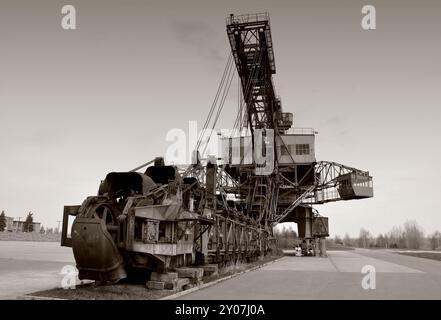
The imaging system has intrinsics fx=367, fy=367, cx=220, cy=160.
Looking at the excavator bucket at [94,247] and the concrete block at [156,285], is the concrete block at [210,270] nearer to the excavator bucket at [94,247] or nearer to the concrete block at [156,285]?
the concrete block at [156,285]

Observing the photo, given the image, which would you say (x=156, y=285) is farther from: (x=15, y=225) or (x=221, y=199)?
(x=15, y=225)

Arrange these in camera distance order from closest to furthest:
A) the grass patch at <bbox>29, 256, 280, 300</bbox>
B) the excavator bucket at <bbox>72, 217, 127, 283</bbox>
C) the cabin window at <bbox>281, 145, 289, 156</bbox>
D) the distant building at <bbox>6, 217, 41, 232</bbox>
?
the grass patch at <bbox>29, 256, 280, 300</bbox>
the excavator bucket at <bbox>72, 217, 127, 283</bbox>
the cabin window at <bbox>281, 145, 289, 156</bbox>
the distant building at <bbox>6, 217, 41, 232</bbox>

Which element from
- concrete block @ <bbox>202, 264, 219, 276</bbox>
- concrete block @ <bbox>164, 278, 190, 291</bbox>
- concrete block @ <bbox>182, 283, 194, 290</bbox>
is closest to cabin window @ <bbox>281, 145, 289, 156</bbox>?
concrete block @ <bbox>202, 264, 219, 276</bbox>

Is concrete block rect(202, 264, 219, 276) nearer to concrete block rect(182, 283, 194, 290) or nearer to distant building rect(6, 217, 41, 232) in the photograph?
concrete block rect(182, 283, 194, 290)

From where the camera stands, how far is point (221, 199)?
16.4 meters

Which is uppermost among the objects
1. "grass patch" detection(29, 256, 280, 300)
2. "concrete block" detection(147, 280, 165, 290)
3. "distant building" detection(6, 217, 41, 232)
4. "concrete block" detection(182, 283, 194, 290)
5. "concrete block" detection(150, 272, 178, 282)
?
"concrete block" detection(150, 272, 178, 282)

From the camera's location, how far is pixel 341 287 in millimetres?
10789

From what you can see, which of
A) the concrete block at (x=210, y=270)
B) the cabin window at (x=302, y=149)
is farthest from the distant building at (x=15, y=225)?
the concrete block at (x=210, y=270)

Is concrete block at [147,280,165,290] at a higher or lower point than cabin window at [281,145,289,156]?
lower

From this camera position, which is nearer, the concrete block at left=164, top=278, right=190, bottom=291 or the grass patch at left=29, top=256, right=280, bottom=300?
the grass patch at left=29, top=256, right=280, bottom=300

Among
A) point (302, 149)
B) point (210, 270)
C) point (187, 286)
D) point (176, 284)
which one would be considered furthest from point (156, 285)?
point (302, 149)

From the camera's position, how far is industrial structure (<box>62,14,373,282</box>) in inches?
340
